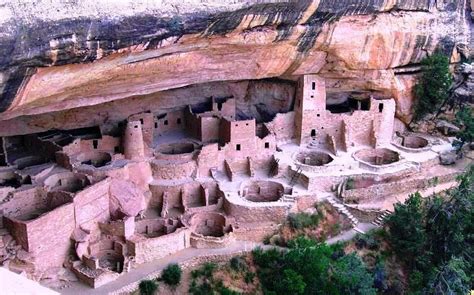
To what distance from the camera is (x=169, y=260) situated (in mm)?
12547

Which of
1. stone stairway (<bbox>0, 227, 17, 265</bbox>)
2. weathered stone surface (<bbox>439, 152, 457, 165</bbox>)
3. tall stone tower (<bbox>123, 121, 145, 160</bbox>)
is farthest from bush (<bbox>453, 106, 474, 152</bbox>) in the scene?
stone stairway (<bbox>0, 227, 17, 265</bbox>)

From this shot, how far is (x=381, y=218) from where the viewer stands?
47.4 ft

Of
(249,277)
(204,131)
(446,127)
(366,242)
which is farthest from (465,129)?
(249,277)

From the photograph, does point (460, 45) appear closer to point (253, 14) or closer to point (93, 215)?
point (253, 14)

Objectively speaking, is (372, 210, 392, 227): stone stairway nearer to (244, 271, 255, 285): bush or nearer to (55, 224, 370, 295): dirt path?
(55, 224, 370, 295): dirt path

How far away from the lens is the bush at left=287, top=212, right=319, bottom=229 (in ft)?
44.8

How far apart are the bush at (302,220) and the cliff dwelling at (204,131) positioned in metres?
0.14

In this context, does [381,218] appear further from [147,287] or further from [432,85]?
[147,287]

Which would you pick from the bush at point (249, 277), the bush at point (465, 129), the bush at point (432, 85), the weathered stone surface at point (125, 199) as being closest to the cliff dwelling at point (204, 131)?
the weathered stone surface at point (125, 199)

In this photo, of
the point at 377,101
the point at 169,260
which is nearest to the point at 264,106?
the point at 377,101

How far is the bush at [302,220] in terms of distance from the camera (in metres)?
13.7

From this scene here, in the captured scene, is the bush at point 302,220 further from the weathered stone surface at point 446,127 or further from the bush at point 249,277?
the weathered stone surface at point 446,127

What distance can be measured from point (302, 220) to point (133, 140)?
4.15 m

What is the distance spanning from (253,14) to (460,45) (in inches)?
280
